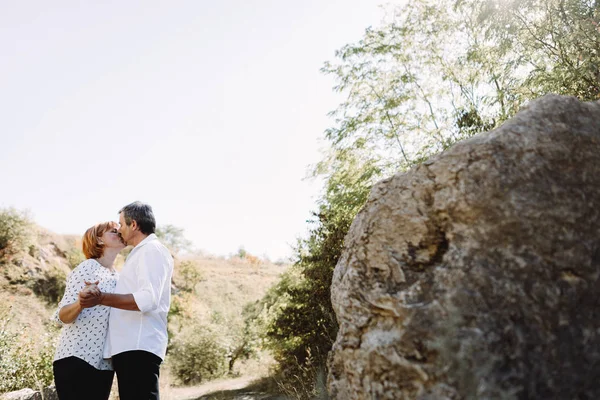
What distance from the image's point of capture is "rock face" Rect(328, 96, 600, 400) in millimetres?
1672

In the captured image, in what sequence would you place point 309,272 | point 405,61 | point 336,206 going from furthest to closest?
point 405,61 < point 336,206 < point 309,272

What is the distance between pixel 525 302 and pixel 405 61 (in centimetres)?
1105

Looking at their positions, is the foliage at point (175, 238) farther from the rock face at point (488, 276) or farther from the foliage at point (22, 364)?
the rock face at point (488, 276)

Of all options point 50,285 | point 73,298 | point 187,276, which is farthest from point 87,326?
point 187,276

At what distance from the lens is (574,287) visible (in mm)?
1789

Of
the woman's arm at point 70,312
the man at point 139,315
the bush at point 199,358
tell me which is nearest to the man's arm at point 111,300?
the man at point 139,315

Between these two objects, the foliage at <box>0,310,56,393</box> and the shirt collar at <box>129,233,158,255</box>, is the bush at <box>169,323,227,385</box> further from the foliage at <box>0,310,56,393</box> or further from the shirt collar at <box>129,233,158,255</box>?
the shirt collar at <box>129,233,158,255</box>

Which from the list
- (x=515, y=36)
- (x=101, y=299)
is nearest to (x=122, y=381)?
(x=101, y=299)

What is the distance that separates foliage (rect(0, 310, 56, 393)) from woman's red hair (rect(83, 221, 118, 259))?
6.40 metres

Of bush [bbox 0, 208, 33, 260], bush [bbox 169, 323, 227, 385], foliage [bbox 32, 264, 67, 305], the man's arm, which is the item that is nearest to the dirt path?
bush [bbox 169, 323, 227, 385]

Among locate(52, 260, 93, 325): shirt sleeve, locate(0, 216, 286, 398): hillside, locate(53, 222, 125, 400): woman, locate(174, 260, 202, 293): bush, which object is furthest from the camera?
locate(174, 260, 202, 293): bush

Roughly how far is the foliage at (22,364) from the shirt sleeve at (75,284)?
253 inches

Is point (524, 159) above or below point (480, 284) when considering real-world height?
above

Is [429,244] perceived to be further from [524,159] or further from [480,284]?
[524,159]
